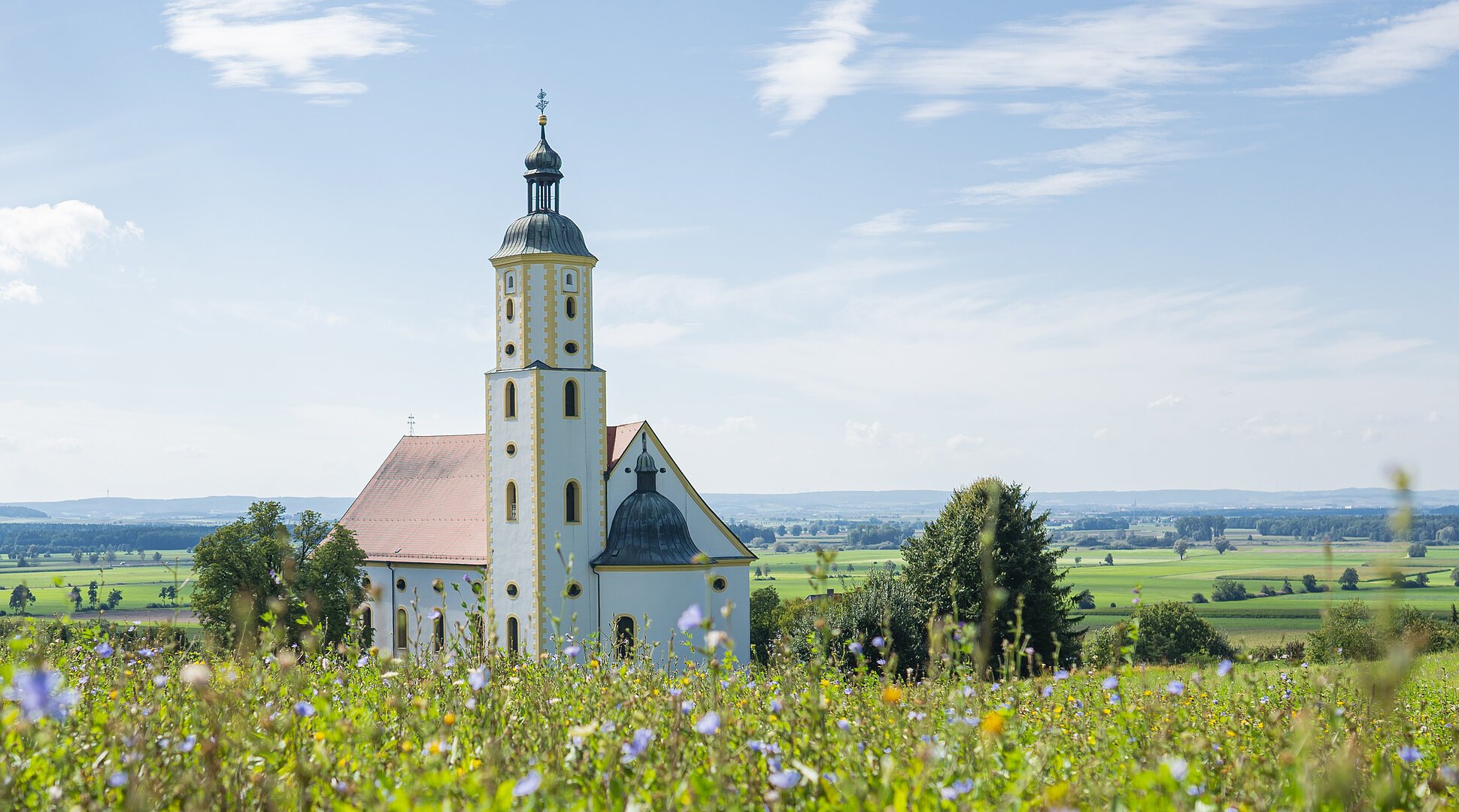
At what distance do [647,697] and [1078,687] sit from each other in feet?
11.3

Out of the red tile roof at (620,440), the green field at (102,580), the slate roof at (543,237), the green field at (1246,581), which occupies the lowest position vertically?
the green field at (1246,581)

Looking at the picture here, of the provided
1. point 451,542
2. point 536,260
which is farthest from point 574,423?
point 451,542

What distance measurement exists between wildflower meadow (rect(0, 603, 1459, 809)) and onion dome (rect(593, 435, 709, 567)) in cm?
3017

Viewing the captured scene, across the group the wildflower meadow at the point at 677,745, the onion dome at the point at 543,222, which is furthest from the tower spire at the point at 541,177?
the wildflower meadow at the point at 677,745

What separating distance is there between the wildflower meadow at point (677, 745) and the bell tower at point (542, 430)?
30431mm

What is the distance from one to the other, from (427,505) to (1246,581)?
99.6m

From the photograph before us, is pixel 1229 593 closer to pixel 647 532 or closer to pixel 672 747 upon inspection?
pixel 647 532

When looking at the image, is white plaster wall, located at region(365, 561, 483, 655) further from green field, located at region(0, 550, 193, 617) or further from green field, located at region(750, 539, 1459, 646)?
green field, located at region(750, 539, 1459, 646)

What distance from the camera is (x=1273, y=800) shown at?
4371 mm

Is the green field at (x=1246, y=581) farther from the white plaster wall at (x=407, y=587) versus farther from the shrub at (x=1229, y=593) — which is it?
the white plaster wall at (x=407, y=587)

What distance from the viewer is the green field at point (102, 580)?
8.30 m

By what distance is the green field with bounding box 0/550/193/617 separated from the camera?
8.30 m

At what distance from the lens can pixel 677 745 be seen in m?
4.28

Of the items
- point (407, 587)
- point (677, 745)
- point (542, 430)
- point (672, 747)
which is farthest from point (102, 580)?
point (407, 587)
